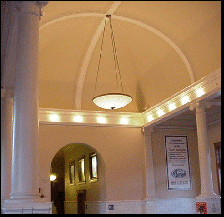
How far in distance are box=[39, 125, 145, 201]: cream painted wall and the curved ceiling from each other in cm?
75

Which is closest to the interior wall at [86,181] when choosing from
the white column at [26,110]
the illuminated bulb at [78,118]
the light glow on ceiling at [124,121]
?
the illuminated bulb at [78,118]

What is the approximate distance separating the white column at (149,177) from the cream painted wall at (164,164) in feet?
0.79

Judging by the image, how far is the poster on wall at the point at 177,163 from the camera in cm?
1273

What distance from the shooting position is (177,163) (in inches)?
509

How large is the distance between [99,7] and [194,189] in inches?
277

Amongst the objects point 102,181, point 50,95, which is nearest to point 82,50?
point 50,95

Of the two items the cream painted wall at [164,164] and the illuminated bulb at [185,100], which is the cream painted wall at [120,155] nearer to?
the cream painted wall at [164,164]

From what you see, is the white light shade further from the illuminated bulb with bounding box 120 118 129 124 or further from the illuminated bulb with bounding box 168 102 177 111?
the illuminated bulb with bounding box 120 118 129 124

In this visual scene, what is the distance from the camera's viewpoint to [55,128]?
11.8 meters

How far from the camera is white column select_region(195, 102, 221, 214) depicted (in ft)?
30.3

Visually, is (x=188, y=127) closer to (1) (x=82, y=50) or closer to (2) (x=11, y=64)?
(1) (x=82, y=50)

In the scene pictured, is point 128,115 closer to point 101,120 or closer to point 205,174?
point 101,120

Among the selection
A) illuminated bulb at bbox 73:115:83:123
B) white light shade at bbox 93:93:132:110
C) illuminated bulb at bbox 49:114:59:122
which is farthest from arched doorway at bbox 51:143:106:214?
white light shade at bbox 93:93:132:110

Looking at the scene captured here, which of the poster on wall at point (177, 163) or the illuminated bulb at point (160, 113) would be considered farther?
the poster on wall at point (177, 163)
